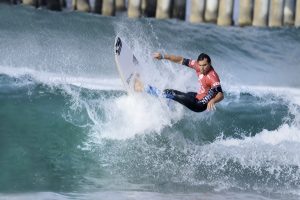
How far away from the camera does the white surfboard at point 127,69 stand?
11.3 meters

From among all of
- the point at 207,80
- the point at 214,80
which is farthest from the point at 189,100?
the point at 214,80

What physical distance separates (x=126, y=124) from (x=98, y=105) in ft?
4.19

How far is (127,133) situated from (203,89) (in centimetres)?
144

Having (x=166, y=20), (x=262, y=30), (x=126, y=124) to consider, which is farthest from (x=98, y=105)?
(x=262, y=30)

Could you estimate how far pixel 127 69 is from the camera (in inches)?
448

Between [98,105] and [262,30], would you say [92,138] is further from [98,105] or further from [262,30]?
[262,30]

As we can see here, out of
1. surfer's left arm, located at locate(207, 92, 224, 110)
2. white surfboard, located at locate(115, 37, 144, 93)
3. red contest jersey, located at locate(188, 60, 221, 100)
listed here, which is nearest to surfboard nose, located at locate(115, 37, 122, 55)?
white surfboard, located at locate(115, 37, 144, 93)

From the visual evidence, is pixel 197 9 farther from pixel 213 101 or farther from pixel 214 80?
pixel 213 101

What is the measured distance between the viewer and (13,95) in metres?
12.7

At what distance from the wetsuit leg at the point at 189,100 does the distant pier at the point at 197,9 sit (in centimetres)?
783

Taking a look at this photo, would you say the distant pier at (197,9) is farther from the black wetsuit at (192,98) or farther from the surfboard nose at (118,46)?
the black wetsuit at (192,98)

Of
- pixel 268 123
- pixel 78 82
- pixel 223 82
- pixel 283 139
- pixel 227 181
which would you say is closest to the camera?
pixel 227 181

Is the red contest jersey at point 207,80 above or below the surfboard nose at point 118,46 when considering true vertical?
below

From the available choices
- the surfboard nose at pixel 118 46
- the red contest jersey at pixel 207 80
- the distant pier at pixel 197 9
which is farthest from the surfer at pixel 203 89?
the distant pier at pixel 197 9
